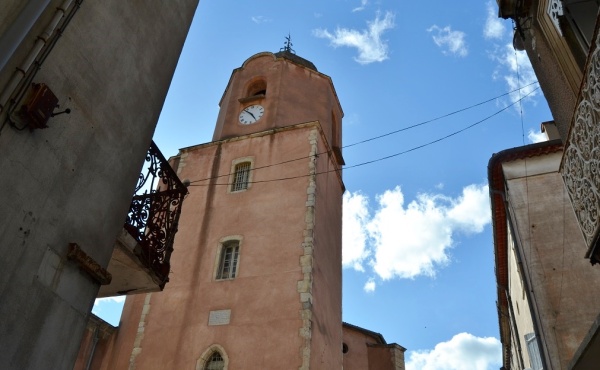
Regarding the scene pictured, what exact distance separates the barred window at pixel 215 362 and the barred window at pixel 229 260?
238 cm

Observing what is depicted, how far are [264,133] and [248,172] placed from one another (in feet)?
5.55

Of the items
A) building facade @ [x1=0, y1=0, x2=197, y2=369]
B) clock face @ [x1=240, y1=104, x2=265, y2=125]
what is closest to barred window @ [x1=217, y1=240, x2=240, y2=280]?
clock face @ [x1=240, y1=104, x2=265, y2=125]

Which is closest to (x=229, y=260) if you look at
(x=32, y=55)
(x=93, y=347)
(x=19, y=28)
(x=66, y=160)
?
(x=93, y=347)

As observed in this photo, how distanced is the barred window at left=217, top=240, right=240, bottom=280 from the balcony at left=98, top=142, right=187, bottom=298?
314 inches

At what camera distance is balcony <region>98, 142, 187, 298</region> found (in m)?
6.17

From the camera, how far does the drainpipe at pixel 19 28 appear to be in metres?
4.00

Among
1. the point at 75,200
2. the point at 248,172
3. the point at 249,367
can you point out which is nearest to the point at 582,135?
the point at 75,200

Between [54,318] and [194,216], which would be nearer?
[54,318]

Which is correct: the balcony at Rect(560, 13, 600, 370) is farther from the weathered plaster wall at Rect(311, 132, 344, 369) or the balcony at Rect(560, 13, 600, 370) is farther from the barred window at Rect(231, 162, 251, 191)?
the barred window at Rect(231, 162, 251, 191)

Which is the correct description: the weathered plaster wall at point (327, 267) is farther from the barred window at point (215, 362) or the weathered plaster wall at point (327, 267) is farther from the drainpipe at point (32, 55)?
the drainpipe at point (32, 55)

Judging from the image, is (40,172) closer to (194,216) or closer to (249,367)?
(249,367)

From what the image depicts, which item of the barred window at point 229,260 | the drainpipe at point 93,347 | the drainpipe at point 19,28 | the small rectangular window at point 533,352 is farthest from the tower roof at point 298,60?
the drainpipe at point 19,28

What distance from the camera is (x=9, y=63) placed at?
161 inches

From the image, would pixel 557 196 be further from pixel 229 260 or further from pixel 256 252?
pixel 229 260
